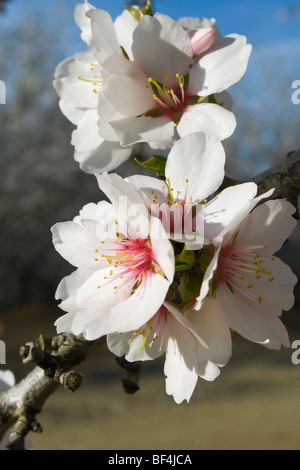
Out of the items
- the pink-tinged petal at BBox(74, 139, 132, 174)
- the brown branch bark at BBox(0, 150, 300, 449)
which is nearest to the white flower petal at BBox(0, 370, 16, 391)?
the brown branch bark at BBox(0, 150, 300, 449)

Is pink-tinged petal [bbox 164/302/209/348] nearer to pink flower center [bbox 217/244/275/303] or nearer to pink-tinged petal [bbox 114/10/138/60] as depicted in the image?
pink flower center [bbox 217/244/275/303]

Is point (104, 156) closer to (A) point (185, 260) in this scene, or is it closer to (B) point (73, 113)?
(B) point (73, 113)

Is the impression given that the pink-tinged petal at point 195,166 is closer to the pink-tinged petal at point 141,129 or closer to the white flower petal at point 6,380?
the pink-tinged petal at point 141,129

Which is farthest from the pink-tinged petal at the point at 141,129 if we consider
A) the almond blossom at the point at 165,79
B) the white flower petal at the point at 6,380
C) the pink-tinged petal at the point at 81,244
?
the white flower petal at the point at 6,380

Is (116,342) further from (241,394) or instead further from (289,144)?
(289,144)

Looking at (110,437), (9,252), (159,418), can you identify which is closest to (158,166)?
(110,437)
